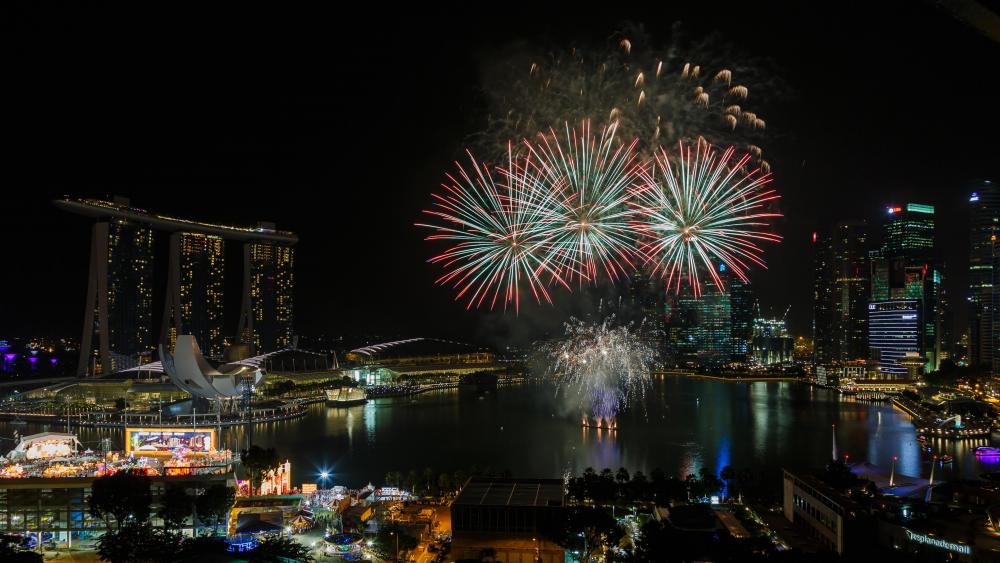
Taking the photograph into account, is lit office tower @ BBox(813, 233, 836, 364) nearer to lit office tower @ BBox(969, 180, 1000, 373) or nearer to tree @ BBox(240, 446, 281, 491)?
lit office tower @ BBox(969, 180, 1000, 373)

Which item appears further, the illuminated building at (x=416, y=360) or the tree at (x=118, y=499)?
the illuminated building at (x=416, y=360)

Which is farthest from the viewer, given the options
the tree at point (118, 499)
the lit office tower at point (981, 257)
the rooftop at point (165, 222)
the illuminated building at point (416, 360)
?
the lit office tower at point (981, 257)

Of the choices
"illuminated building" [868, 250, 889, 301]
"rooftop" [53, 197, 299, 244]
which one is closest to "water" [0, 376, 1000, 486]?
"rooftop" [53, 197, 299, 244]

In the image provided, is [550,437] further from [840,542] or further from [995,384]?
→ [995,384]

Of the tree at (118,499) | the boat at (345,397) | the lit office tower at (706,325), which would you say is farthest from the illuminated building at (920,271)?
the tree at (118,499)

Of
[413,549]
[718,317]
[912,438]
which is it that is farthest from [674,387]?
[413,549]

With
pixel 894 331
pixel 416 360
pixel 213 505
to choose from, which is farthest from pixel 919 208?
pixel 213 505

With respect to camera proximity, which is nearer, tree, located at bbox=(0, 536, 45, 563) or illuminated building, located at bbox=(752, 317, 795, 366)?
tree, located at bbox=(0, 536, 45, 563)

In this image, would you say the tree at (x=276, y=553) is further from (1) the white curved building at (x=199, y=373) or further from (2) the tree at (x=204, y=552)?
(1) the white curved building at (x=199, y=373)
